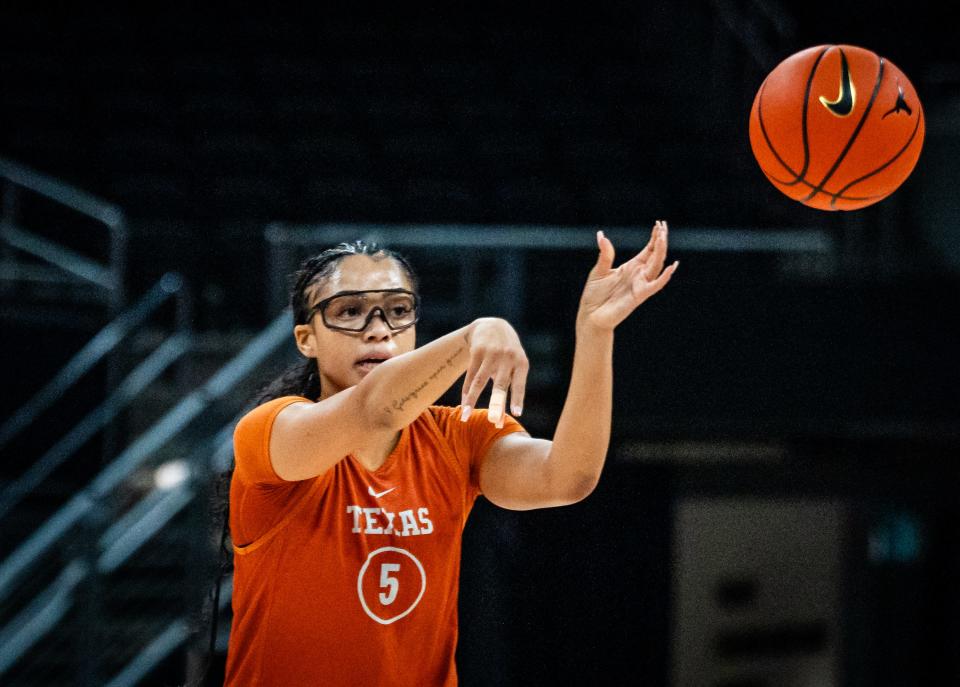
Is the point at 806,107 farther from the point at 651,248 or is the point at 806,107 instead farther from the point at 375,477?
the point at 375,477

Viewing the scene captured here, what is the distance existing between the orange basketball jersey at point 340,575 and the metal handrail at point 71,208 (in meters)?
4.53

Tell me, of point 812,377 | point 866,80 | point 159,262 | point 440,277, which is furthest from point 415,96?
point 866,80

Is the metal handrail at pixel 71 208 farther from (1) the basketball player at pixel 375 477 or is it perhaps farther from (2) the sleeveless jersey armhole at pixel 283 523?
(2) the sleeveless jersey armhole at pixel 283 523

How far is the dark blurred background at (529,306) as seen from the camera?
5281 mm

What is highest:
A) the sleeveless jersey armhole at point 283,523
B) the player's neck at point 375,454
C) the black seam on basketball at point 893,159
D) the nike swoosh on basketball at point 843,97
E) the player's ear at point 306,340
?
the nike swoosh on basketball at point 843,97

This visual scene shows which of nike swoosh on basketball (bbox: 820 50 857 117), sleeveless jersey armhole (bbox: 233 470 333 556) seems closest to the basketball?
nike swoosh on basketball (bbox: 820 50 857 117)

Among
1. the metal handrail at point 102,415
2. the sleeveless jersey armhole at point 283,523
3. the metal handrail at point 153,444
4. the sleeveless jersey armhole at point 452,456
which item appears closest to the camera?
the sleeveless jersey armhole at point 283,523

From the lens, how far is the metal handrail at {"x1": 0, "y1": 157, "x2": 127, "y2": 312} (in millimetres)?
6732

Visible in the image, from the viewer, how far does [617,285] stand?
88.1 inches

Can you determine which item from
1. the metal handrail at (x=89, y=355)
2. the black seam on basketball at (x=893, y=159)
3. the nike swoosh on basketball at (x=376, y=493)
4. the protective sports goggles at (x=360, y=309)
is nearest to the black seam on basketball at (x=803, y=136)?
the black seam on basketball at (x=893, y=159)

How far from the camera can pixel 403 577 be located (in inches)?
97.3

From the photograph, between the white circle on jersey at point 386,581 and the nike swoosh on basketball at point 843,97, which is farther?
the nike swoosh on basketball at point 843,97

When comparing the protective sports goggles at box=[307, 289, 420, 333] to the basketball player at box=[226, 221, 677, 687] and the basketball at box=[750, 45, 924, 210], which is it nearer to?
the basketball player at box=[226, 221, 677, 687]

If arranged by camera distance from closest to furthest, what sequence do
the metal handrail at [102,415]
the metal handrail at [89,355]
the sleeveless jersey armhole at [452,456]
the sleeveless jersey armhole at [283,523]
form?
1. the sleeveless jersey armhole at [283,523]
2. the sleeveless jersey armhole at [452,456]
3. the metal handrail at [102,415]
4. the metal handrail at [89,355]
